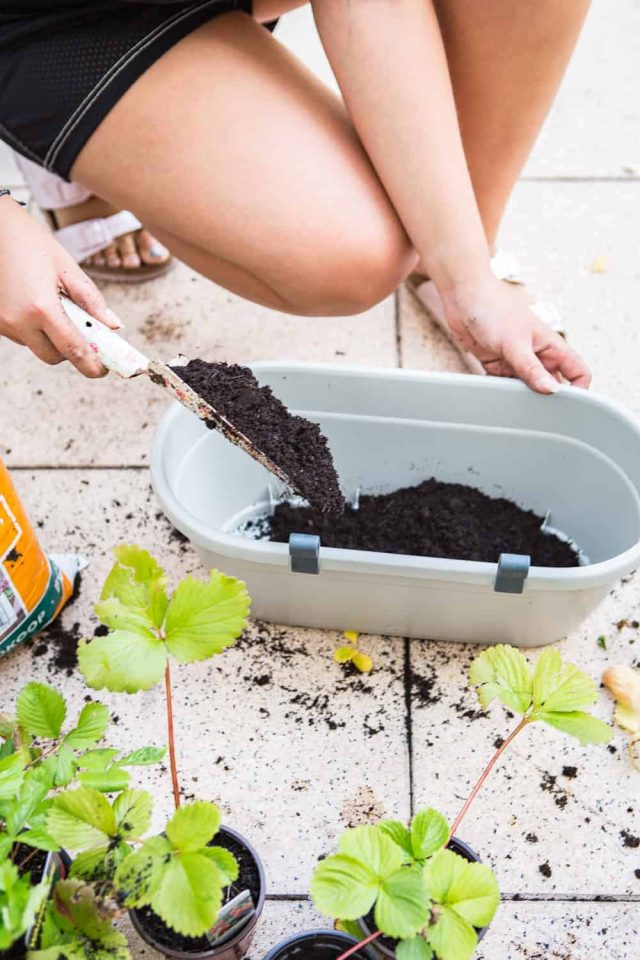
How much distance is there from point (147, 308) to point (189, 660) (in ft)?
Answer: 4.15

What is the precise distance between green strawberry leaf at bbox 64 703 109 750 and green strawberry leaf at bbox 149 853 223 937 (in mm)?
154

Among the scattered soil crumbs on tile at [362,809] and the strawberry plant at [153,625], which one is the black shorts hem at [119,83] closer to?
the strawberry plant at [153,625]

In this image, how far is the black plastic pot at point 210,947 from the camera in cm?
86

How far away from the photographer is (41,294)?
3.36 ft

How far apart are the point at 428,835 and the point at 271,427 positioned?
58cm

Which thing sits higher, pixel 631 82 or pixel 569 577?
pixel 631 82

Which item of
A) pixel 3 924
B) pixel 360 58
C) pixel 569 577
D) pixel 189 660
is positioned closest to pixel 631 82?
pixel 360 58

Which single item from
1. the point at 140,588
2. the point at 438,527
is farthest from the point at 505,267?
the point at 140,588

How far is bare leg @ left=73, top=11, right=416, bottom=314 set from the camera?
4.04 feet

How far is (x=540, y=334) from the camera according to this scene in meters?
1.31

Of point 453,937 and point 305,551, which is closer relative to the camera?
point 453,937

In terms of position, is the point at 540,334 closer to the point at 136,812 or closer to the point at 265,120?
the point at 265,120

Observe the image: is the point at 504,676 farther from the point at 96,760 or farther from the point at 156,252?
the point at 156,252

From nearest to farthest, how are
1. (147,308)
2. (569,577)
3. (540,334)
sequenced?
(569,577)
(540,334)
(147,308)
